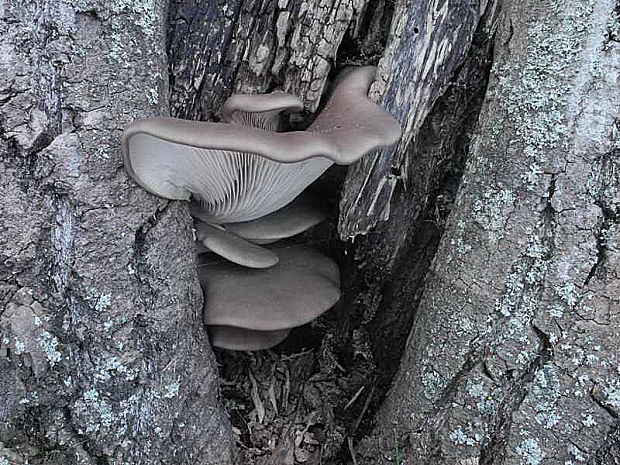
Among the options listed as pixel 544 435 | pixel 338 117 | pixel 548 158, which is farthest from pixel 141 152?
pixel 544 435

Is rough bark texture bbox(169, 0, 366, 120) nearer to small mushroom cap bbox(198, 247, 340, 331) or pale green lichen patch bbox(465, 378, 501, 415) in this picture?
small mushroom cap bbox(198, 247, 340, 331)

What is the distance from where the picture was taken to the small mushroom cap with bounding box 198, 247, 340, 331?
2.27 meters

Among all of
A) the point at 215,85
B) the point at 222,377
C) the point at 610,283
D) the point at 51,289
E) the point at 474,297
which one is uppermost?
the point at 215,85

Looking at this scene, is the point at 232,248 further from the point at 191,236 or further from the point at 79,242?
the point at 79,242

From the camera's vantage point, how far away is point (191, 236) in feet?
6.75

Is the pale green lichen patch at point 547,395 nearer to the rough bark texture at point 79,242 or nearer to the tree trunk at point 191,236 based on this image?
the tree trunk at point 191,236

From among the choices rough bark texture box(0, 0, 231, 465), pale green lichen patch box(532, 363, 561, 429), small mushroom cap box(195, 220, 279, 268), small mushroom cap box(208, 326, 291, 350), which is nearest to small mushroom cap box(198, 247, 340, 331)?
small mushroom cap box(195, 220, 279, 268)

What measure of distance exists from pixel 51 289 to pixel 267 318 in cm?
83

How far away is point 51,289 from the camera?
1762 mm

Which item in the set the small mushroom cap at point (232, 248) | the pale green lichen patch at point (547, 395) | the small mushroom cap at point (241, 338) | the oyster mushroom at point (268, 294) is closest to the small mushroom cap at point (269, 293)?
the oyster mushroom at point (268, 294)

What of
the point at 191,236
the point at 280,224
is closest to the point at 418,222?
the point at 280,224

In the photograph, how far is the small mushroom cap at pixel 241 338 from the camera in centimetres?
250

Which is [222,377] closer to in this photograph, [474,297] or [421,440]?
[421,440]

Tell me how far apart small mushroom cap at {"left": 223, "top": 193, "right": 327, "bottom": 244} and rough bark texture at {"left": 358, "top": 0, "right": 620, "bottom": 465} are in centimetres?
72
